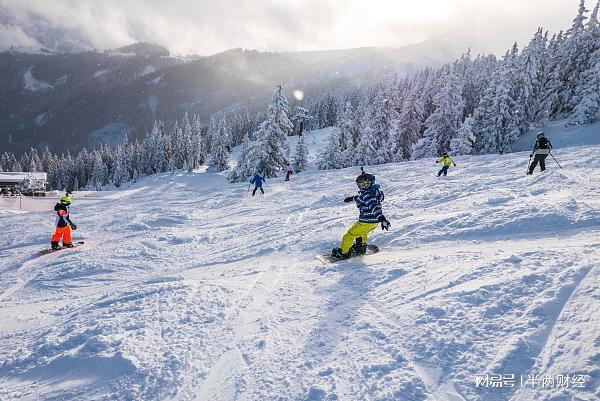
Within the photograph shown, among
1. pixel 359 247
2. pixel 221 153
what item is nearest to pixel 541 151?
pixel 359 247

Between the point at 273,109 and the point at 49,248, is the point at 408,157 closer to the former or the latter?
the point at 273,109

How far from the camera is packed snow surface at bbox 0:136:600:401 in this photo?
359 cm

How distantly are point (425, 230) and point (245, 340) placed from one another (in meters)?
5.75

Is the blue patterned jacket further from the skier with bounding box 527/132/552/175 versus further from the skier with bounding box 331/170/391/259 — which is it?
the skier with bounding box 527/132/552/175

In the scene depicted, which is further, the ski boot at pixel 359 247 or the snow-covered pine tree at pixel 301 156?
the snow-covered pine tree at pixel 301 156

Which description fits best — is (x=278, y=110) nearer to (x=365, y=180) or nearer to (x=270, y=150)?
(x=270, y=150)

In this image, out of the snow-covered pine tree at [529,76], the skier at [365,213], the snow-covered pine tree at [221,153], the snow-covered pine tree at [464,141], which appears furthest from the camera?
the snow-covered pine tree at [221,153]

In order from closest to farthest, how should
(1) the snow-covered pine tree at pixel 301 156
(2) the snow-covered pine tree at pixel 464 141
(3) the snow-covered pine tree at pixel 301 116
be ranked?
(2) the snow-covered pine tree at pixel 464 141 → (1) the snow-covered pine tree at pixel 301 156 → (3) the snow-covered pine tree at pixel 301 116

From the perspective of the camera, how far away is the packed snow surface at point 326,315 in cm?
359

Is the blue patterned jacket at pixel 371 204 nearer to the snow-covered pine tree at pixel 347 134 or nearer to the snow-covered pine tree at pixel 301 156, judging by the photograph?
the snow-covered pine tree at pixel 347 134

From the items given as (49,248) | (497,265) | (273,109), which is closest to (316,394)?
(497,265)

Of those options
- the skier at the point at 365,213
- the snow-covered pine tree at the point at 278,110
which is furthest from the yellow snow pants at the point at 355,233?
the snow-covered pine tree at the point at 278,110

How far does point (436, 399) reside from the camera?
321 cm

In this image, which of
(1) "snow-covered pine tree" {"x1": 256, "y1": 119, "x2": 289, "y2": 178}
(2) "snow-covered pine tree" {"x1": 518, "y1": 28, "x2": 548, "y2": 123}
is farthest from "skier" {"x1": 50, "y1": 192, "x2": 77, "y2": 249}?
(2) "snow-covered pine tree" {"x1": 518, "y1": 28, "x2": 548, "y2": 123}
